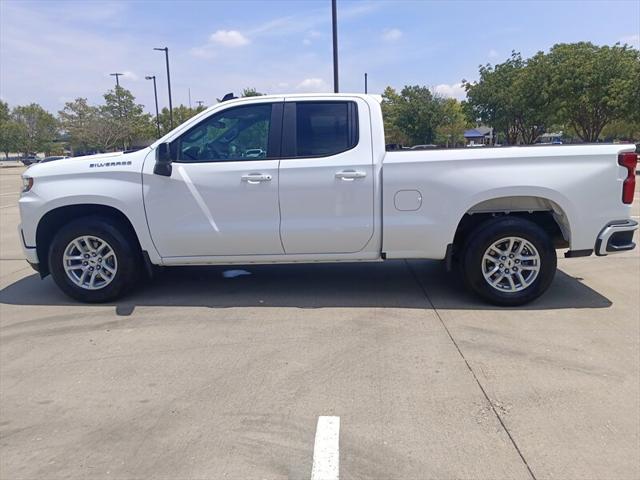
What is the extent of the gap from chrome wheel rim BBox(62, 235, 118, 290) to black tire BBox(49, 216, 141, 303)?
37mm

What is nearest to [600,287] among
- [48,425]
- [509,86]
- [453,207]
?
[453,207]

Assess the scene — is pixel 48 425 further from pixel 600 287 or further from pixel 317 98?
pixel 600 287

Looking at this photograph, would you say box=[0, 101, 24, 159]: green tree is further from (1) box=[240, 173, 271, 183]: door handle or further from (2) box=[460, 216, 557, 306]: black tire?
(2) box=[460, 216, 557, 306]: black tire

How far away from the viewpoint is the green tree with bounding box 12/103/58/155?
7212 centimetres

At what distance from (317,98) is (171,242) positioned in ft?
6.86

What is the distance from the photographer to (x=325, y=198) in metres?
4.93

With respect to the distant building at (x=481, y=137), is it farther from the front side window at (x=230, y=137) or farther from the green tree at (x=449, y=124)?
the front side window at (x=230, y=137)

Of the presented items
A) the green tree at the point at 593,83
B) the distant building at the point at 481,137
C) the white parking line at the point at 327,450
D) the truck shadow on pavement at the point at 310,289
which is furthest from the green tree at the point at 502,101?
the white parking line at the point at 327,450

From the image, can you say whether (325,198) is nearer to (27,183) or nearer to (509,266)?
(509,266)

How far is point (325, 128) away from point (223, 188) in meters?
1.19

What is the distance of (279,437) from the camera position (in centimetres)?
294

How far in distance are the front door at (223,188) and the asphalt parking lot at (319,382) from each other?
0.72 metres

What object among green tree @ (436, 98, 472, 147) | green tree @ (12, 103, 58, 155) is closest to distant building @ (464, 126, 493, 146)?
green tree @ (436, 98, 472, 147)

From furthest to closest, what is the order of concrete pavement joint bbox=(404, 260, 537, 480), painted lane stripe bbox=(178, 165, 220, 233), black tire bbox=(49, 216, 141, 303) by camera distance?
black tire bbox=(49, 216, 141, 303)
painted lane stripe bbox=(178, 165, 220, 233)
concrete pavement joint bbox=(404, 260, 537, 480)
